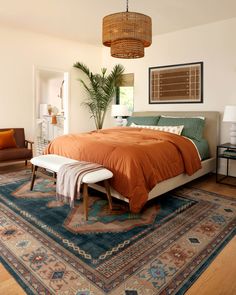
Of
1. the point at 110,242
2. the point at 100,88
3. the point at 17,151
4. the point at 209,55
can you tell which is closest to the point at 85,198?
the point at 110,242

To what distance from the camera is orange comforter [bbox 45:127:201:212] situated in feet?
8.85

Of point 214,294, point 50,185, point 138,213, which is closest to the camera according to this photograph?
point 214,294

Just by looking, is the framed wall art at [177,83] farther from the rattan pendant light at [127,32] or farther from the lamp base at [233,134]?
the rattan pendant light at [127,32]

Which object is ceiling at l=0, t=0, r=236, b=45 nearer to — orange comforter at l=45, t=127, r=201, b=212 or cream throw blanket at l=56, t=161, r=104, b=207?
orange comforter at l=45, t=127, r=201, b=212

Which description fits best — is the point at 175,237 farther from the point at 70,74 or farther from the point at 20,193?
the point at 70,74

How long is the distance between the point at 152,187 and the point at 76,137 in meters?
1.50

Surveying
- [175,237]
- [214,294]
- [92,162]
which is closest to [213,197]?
[175,237]

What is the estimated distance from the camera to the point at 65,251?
206 centimetres

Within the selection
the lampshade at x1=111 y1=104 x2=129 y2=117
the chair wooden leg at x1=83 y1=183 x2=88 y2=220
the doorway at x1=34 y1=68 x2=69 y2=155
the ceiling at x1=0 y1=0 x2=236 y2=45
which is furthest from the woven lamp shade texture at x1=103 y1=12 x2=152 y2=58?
the doorway at x1=34 y1=68 x2=69 y2=155

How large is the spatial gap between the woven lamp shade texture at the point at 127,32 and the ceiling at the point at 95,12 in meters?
1.07

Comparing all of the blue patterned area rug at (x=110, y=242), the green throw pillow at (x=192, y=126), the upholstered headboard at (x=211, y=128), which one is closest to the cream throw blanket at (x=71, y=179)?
the blue patterned area rug at (x=110, y=242)

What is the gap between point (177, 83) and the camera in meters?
4.96

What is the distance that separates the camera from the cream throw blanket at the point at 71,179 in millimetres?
2600

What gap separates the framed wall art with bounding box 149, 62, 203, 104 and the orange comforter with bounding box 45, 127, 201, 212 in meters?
1.43
